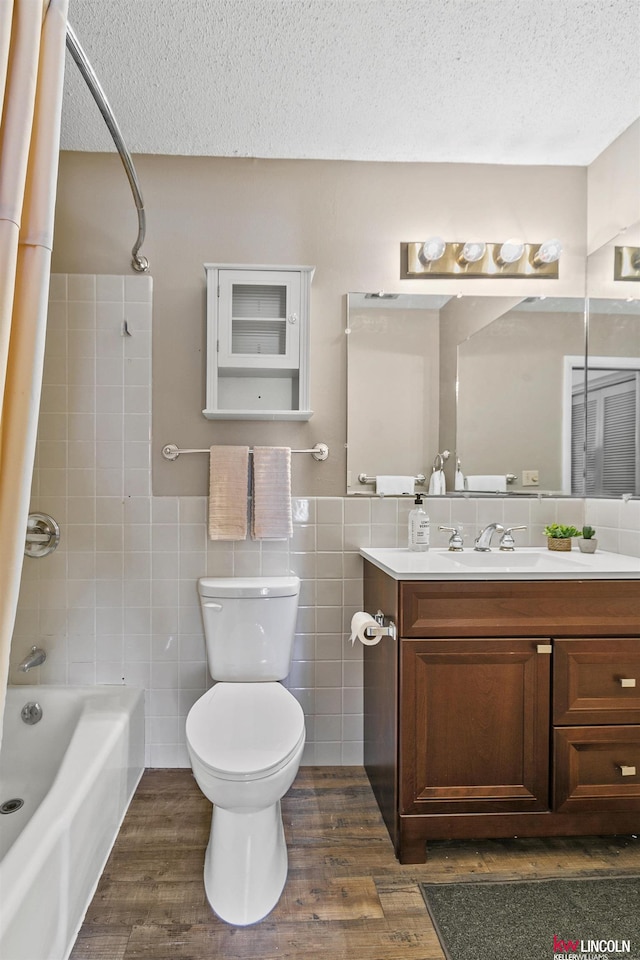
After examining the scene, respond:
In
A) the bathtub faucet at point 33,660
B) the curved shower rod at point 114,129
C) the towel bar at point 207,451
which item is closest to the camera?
the curved shower rod at point 114,129

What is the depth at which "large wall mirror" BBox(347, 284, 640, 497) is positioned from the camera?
212cm

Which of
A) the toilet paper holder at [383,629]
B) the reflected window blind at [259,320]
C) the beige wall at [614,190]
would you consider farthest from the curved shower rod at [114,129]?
the beige wall at [614,190]

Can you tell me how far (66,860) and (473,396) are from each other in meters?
1.98

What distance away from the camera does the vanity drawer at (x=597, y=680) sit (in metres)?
1.56

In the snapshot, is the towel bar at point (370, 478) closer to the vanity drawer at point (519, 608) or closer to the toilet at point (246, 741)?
the toilet at point (246, 741)

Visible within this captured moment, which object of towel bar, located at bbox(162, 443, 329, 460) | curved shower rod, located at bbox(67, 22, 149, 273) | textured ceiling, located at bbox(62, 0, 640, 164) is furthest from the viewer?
towel bar, located at bbox(162, 443, 329, 460)

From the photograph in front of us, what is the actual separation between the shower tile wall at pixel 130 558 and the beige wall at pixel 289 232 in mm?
92

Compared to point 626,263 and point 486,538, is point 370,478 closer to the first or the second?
point 486,538

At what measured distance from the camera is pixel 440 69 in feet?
5.59

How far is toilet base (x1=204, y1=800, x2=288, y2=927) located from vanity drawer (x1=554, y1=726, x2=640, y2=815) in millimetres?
849

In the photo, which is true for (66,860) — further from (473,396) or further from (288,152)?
(288,152)

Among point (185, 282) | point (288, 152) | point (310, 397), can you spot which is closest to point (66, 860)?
point (310, 397)

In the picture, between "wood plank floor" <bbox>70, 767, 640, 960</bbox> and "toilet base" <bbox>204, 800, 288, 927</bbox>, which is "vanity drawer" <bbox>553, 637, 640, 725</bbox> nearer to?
A: "wood plank floor" <bbox>70, 767, 640, 960</bbox>

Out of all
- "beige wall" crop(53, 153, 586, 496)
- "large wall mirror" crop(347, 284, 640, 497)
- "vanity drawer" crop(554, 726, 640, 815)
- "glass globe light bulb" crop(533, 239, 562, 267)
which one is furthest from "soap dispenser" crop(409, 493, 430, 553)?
"glass globe light bulb" crop(533, 239, 562, 267)
